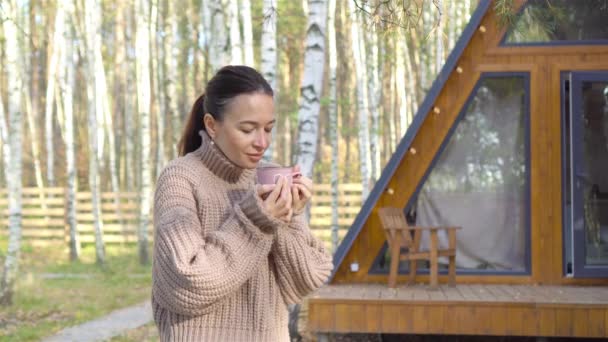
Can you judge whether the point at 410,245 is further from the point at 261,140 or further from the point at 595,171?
the point at 261,140

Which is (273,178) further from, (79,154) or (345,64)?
(79,154)

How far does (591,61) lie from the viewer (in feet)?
26.5

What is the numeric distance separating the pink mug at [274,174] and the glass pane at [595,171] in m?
6.52

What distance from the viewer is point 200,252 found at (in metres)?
1.82

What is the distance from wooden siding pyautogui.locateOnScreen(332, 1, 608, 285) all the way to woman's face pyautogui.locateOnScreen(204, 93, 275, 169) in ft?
20.7

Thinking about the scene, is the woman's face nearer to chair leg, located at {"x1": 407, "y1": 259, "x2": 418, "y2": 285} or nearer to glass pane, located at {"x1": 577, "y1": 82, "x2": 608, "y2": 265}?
chair leg, located at {"x1": 407, "y1": 259, "x2": 418, "y2": 285}

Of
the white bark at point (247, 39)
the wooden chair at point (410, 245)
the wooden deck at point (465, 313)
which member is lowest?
the wooden deck at point (465, 313)

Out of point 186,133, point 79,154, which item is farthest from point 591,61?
point 79,154

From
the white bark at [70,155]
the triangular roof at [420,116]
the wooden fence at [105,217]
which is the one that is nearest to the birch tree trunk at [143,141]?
the white bark at [70,155]

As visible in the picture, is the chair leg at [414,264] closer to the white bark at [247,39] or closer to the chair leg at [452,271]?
the chair leg at [452,271]

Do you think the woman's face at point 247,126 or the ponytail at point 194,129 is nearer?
the woman's face at point 247,126

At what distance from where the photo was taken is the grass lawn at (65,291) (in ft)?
31.4

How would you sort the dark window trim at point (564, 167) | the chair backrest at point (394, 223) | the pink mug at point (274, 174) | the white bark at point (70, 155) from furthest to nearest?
the white bark at point (70, 155) → the dark window trim at point (564, 167) → the chair backrest at point (394, 223) → the pink mug at point (274, 174)

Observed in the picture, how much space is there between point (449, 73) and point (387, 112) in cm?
1896
